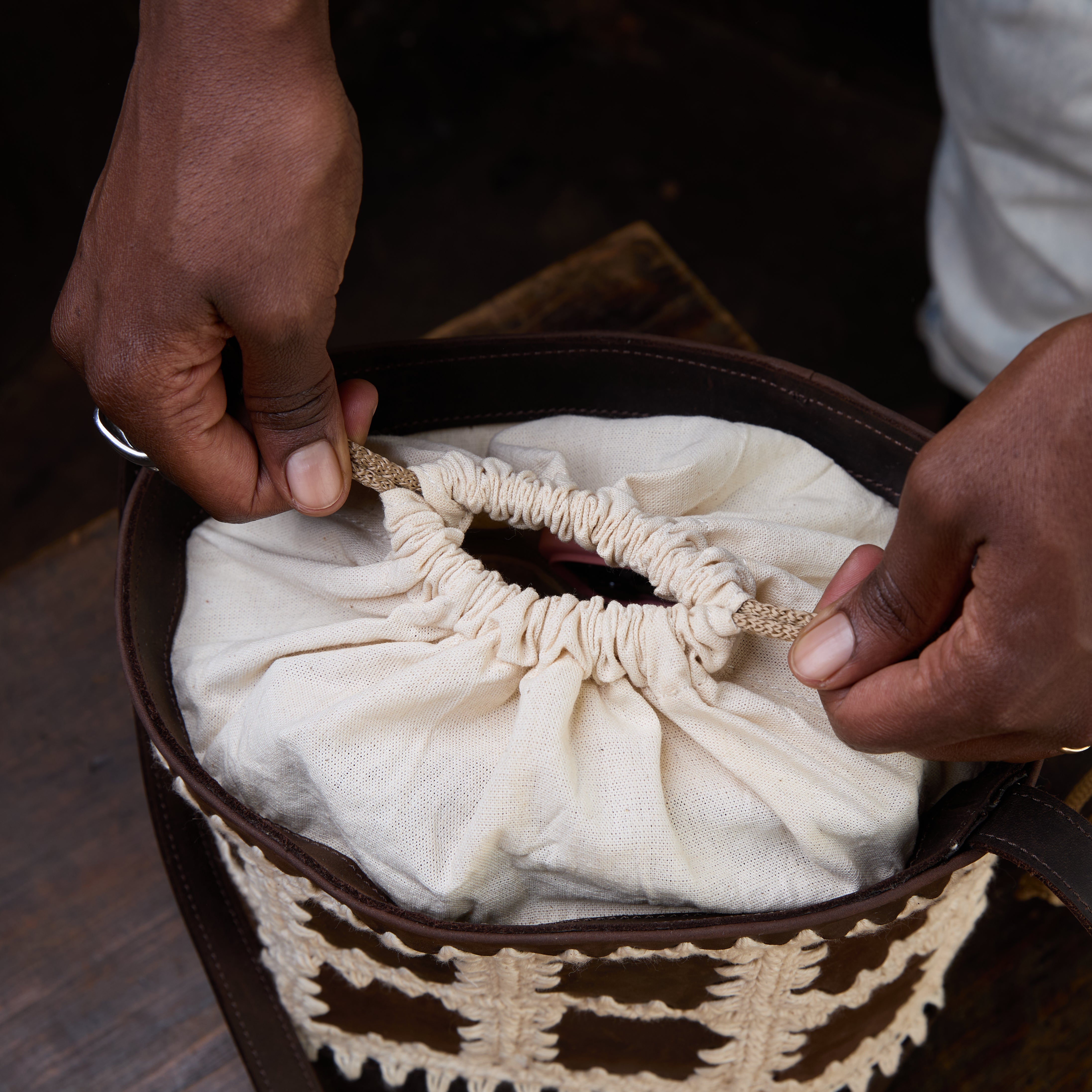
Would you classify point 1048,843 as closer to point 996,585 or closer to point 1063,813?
point 1063,813

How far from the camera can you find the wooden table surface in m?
0.71

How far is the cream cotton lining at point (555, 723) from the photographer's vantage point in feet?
1.59

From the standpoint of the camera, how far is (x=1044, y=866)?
1.45 feet

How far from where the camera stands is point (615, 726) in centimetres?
51

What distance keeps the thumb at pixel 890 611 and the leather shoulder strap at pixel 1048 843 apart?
0.10 metres

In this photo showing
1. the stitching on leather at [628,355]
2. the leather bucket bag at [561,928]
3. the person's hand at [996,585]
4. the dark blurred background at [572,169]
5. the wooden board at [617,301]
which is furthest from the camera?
the dark blurred background at [572,169]

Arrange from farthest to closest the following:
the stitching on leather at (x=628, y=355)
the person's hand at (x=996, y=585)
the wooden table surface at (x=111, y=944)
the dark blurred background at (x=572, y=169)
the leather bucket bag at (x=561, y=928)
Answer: the dark blurred background at (x=572, y=169)
the wooden table surface at (x=111, y=944)
the stitching on leather at (x=628, y=355)
the leather bucket bag at (x=561, y=928)
the person's hand at (x=996, y=585)

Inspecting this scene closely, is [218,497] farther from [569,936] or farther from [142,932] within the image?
[142,932]

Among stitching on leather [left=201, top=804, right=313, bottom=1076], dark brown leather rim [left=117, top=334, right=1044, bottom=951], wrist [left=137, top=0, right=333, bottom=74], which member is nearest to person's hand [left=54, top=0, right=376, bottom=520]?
wrist [left=137, top=0, right=333, bottom=74]

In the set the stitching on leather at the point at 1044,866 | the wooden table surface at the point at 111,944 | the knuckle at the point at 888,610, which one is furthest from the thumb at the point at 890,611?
the wooden table surface at the point at 111,944

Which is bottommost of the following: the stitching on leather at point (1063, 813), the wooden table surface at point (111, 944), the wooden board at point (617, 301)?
the wooden table surface at point (111, 944)

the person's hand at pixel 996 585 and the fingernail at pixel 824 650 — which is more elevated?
the person's hand at pixel 996 585

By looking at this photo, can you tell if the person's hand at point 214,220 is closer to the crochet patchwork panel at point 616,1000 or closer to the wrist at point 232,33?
the wrist at point 232,33

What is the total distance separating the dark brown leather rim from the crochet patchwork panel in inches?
0.9
